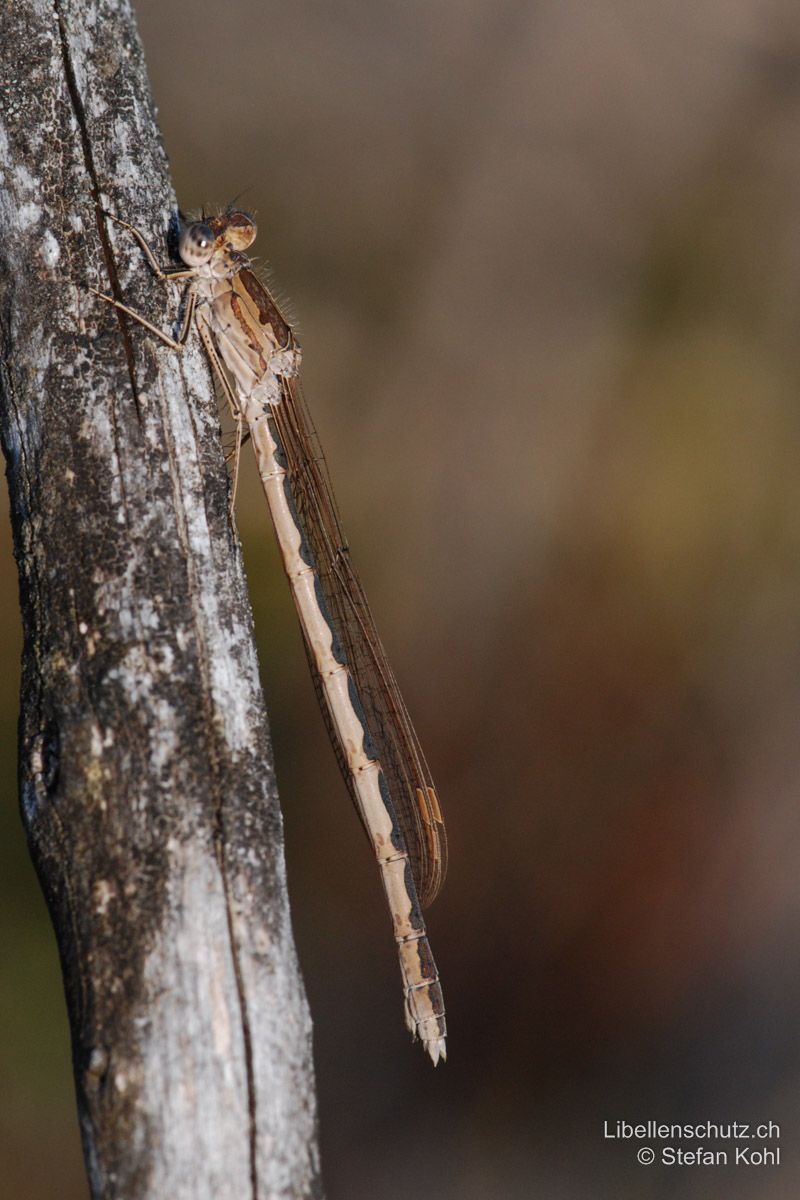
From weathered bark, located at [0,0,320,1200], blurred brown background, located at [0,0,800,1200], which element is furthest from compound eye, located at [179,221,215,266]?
blurred brown background, located at [0,0,800,1200]

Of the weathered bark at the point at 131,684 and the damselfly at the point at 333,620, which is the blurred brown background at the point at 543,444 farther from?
the weathered bark at the point at 131,684

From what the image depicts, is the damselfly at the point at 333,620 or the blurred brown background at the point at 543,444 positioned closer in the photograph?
the damselfly at the point at 333,620

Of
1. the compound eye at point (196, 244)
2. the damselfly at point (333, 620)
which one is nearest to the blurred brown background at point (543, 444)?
the damselfly at point (333, 620)

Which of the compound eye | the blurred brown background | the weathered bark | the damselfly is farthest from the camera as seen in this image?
the blurred brown background

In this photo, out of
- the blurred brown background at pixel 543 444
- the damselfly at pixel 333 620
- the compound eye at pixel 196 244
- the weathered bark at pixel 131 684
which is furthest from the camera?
the blurred brown background at pixel 543 444

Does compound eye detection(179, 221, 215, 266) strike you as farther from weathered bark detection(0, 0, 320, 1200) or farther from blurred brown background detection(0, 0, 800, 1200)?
blurred brown background detection(0, 0, 800, 1200)

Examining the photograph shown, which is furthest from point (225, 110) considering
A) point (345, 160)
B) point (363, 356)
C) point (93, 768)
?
point (93, 768)

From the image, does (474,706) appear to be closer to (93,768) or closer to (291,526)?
(291,526)

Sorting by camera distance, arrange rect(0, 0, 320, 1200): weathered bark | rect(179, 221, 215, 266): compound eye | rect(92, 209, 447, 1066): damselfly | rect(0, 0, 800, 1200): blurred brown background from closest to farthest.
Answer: rect(0, 0, 320, 1200): weathered bark < rect(179, 221, 215, 266): compound eye < rect(92, 209, 447, 1066): damselfly < rect(0, 0, 800, 1200): blurred brown background
